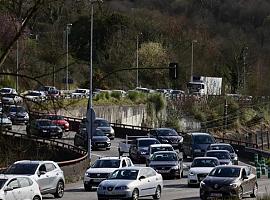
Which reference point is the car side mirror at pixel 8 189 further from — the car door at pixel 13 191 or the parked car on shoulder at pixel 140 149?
the parked car on shoulder at pixel 140 149

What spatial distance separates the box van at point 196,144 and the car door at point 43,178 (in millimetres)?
23497

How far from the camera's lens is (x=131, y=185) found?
29.1m

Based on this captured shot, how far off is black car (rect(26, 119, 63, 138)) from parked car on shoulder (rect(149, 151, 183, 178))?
613 cm

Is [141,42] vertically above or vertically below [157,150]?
above

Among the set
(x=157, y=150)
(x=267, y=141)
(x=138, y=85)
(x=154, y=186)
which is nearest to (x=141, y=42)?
(x=138, y=85)

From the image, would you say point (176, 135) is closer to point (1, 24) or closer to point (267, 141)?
point (267, 141)

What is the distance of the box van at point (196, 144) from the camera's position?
5370 centimetres

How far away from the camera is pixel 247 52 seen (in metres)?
123

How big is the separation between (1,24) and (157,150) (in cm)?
3257

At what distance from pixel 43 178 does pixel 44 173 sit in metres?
0.34

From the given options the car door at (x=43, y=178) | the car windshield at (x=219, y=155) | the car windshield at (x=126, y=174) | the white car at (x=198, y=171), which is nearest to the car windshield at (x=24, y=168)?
the car door at (x=43, y=178)

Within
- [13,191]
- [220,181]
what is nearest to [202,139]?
[220,181]

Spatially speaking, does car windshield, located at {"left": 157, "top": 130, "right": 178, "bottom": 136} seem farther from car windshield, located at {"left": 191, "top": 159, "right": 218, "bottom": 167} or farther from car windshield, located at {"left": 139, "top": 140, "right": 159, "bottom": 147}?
car windshield, located at {"left": 191, "top": 159, "right": 218, "bottom": 167}

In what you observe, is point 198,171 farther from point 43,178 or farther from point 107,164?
point 43,178
